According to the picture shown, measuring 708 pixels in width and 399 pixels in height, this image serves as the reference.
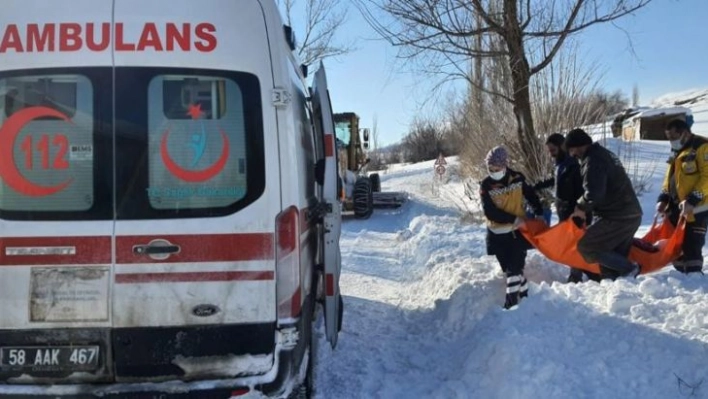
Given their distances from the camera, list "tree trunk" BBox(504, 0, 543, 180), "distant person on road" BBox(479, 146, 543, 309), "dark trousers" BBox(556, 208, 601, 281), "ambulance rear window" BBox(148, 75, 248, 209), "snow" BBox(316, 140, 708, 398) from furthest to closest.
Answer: "tree trunk" BBox(504, 0, 543, 180), "dark trousers" BBox(556, 208, 601, 281), "distant person on road" BBox(479, 146, 543, 309), "snow" BBox(316, 140, 708, 398), "ambulance rear window" BBox(148, 75, 248, 209)

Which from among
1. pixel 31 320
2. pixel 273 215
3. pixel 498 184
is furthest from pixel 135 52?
pixel 498 184

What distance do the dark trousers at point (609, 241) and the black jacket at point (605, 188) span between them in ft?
0.23

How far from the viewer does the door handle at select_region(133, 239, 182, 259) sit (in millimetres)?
3025

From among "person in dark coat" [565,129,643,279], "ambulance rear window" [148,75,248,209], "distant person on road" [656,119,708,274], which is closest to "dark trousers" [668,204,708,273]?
"distant person on road" [656,119,708,274]

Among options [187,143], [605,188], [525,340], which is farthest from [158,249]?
[605,188]

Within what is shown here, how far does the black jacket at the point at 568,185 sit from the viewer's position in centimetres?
645

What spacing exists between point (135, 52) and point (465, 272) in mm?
5003

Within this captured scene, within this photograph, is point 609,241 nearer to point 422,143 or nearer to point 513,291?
point 513,291

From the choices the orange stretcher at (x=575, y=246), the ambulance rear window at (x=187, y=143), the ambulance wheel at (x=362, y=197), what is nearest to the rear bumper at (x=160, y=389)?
the ambulance rear window at (x=187, y=143)

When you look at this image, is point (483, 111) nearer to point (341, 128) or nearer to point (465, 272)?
point (341, 128)

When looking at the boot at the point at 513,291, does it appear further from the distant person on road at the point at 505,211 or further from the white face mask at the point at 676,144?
the white face mask at the point at 676,144

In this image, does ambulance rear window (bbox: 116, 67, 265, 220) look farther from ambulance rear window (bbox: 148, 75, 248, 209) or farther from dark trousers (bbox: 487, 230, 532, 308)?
dark trousers (bbox: 487, 230, 532, 308)

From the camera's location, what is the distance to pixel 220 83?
3.10 metres

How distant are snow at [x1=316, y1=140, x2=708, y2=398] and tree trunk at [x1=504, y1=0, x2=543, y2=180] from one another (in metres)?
4.82
